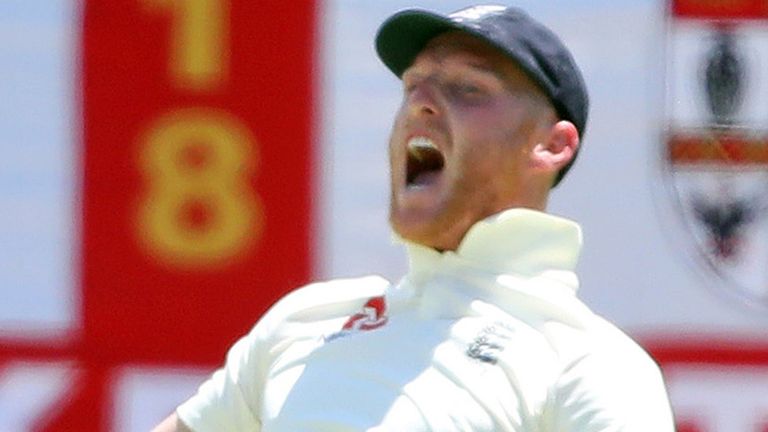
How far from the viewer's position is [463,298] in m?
2.12

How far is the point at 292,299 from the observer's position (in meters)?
2.23

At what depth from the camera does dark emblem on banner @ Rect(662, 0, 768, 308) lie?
3.28 metres

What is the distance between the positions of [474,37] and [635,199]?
3.91 ft

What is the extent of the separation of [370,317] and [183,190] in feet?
4.02

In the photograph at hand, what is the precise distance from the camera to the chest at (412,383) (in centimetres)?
200

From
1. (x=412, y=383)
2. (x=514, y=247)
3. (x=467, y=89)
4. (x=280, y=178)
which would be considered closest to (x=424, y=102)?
(x=467, y=89)

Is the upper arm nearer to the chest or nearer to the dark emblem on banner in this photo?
the chest

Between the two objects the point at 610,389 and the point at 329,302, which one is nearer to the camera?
the point at 610,389

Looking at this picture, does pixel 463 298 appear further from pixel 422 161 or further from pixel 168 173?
pixel 168 173

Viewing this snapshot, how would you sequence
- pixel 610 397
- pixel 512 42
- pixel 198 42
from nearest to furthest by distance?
pixel 610 397, pixel 512 42, pixel 198 42

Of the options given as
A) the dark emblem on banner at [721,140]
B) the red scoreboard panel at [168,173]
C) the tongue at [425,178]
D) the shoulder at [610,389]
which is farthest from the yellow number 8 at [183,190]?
the shoulder at [610,389]

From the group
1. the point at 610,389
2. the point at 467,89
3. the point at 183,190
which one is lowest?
the point at 183,190

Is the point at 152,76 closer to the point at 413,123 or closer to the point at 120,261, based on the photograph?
the point at 120,261

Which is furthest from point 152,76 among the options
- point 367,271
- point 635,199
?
point 635,199
